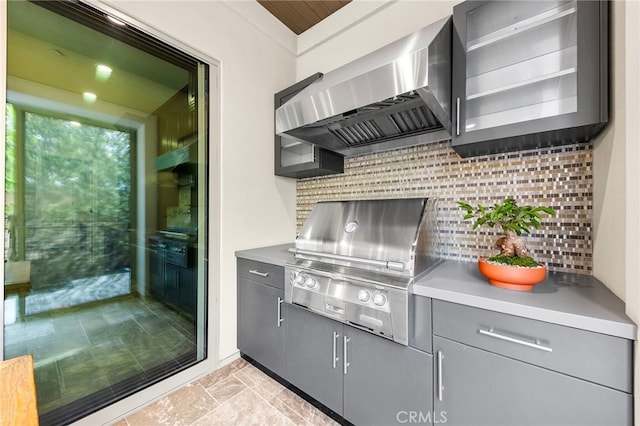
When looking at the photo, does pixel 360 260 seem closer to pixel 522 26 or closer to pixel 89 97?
pixel 522 26

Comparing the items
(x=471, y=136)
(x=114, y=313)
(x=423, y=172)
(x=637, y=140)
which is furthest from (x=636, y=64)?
(x=114, y=313)

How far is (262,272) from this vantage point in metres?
1.82

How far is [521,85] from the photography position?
1182mm

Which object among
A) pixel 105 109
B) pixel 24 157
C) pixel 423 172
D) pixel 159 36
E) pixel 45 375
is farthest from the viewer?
pixel 423 172

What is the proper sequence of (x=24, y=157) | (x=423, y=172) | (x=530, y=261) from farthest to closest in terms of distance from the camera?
(x=423, y=172) → (x=24, y=157) → (x=530, y=261)

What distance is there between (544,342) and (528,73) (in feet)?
4.06

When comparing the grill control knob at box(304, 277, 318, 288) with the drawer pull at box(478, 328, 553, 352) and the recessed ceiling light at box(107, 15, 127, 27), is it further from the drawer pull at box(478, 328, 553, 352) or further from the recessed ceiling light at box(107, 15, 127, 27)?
the recessed ceiling light at box(107, 15, 127, 27)

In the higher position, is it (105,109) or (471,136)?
(105,109)

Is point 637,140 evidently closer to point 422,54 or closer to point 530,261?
point 530,261

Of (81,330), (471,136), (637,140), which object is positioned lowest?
(81,330)

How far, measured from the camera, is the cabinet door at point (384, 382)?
1132 mm

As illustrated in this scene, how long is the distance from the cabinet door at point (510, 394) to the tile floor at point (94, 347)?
1.71 metres

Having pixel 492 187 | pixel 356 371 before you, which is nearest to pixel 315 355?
pixel 356 371

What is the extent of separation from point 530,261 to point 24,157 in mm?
2389
